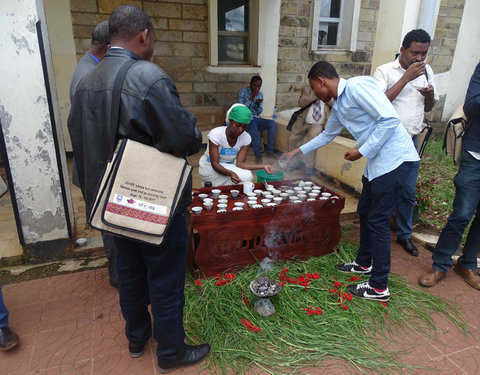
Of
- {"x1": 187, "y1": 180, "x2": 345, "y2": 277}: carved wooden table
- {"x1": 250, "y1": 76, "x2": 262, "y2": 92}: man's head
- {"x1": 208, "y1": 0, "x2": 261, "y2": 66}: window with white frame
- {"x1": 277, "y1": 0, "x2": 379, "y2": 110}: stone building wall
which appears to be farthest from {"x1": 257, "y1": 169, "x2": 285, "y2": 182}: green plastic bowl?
{"x1": 277, "y1": 0, "x2": 379, "y2": 110}: stone building wall

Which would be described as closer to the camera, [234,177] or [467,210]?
[467,210]

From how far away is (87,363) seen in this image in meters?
2.27

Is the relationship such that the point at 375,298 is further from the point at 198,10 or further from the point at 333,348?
the point at 198,10

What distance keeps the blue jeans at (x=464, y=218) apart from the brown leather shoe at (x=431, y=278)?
46mm

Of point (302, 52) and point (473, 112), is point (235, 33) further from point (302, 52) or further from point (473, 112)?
point (473, 112)

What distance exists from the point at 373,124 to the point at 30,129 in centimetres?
297

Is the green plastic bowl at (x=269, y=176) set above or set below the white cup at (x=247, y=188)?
below

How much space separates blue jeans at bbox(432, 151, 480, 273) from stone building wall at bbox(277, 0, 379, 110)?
5753mm

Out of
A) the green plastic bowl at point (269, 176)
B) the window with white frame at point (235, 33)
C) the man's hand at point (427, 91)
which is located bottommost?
the green plastic bowl at point (269, 176)

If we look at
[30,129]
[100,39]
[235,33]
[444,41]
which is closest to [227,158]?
[100,39]

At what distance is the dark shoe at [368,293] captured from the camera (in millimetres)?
2836

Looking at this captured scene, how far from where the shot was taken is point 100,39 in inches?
105

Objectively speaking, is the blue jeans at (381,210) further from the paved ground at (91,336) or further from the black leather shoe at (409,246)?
the black leather shoe at (409,246)

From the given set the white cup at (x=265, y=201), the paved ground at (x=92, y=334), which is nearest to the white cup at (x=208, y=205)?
the white cup at (x=265, y=201)
